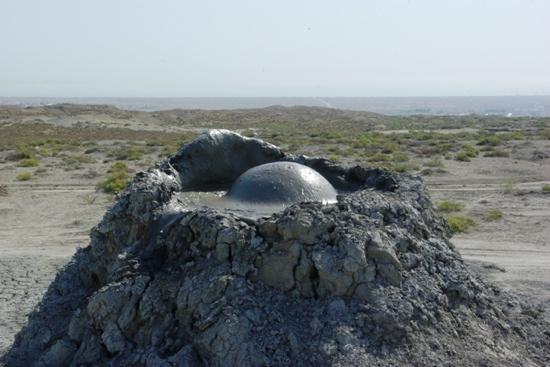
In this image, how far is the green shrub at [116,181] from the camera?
16391mm

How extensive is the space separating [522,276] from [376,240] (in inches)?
192

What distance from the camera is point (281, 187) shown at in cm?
573

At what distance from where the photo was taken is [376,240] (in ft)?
15.5

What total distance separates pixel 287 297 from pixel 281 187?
4.47 ft

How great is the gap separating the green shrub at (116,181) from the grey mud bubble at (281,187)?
10.7 meters

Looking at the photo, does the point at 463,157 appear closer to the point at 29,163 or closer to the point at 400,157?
the point at 400,157

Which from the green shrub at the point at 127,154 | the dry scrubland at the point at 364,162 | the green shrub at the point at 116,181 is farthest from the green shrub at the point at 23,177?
the green shrub at the point at 127,154

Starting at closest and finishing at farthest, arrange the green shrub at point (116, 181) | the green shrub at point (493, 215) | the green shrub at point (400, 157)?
the green shrub at point (493, 215)
the green shrub at point (116, 181)
the green shrub at point (400, 157)

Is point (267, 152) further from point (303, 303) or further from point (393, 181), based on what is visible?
point (303, 303)

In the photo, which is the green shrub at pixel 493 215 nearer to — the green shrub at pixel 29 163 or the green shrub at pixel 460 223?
the green shrub at pixel 460 223

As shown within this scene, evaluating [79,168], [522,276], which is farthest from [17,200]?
[522,276]

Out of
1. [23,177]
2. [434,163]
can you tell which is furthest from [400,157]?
[23,177]

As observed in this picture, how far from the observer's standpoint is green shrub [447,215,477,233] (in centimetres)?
1192

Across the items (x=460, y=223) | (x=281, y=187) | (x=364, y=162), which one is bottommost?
(x=364, y=162)
